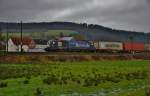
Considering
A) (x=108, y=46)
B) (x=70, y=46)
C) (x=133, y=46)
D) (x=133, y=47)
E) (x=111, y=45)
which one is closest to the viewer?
(x=70, y=46)

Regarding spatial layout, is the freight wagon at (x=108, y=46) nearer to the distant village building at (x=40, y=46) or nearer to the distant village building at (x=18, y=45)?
the distant village building at (x=40, y=46)

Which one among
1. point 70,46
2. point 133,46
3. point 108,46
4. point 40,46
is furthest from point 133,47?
point 70,46

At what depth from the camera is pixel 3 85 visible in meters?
36.3

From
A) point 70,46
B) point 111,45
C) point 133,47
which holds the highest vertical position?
point 111,45

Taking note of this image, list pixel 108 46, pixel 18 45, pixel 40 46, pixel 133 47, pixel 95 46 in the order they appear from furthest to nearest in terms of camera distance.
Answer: pixel 133 47, pixel 108 46, pixel 40 46, pixel 95 46, pixel 18 45

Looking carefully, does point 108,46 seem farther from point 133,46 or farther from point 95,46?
point 133,46

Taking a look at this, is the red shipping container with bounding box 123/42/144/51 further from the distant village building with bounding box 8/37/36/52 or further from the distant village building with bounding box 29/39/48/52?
the distant village building with bounding box 8/37/36/52

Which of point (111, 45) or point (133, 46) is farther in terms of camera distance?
point (133, 46)

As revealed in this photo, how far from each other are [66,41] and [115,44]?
28.3 metres

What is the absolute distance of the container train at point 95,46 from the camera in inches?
5296

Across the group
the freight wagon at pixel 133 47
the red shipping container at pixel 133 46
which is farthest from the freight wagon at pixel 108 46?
the red shipping container at pixel 133 46

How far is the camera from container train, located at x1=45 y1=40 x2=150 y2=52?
13451 cm

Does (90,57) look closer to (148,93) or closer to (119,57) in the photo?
(119,57)

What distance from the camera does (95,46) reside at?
484 ft
